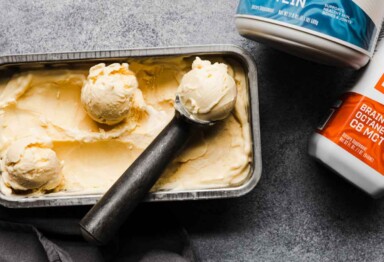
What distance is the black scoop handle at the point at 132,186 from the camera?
2.53ft

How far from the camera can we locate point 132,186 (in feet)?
2.58

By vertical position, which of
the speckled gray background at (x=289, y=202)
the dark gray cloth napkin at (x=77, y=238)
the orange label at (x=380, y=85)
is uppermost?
the orange label at (x=380, y=85)

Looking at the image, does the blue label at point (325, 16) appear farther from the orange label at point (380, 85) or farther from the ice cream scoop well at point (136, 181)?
the ice cream scoop well at point (136, 181)

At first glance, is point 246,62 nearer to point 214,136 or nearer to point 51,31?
point 214,136

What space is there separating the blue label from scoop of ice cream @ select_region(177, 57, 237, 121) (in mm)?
119

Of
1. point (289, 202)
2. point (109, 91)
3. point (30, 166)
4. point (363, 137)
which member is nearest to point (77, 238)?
point (30, 166)

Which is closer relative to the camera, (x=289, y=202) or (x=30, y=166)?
(x=30, y=166)

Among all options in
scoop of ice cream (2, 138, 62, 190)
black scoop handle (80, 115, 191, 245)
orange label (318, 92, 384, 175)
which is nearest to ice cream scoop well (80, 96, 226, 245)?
black scoop handle (80, 115, 191, 245)

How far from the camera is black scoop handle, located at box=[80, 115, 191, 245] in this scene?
77 cm

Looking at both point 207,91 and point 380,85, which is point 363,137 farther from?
point 207,91

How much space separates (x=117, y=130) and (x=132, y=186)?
0.12m

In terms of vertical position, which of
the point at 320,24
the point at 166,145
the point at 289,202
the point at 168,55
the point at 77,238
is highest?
the point at 320,24

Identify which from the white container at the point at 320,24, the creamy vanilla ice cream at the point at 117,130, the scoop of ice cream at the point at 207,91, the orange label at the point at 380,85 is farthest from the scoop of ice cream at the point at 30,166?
the orange label at the point at 380,85

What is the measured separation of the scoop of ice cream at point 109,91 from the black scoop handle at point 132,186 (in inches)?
3.1
